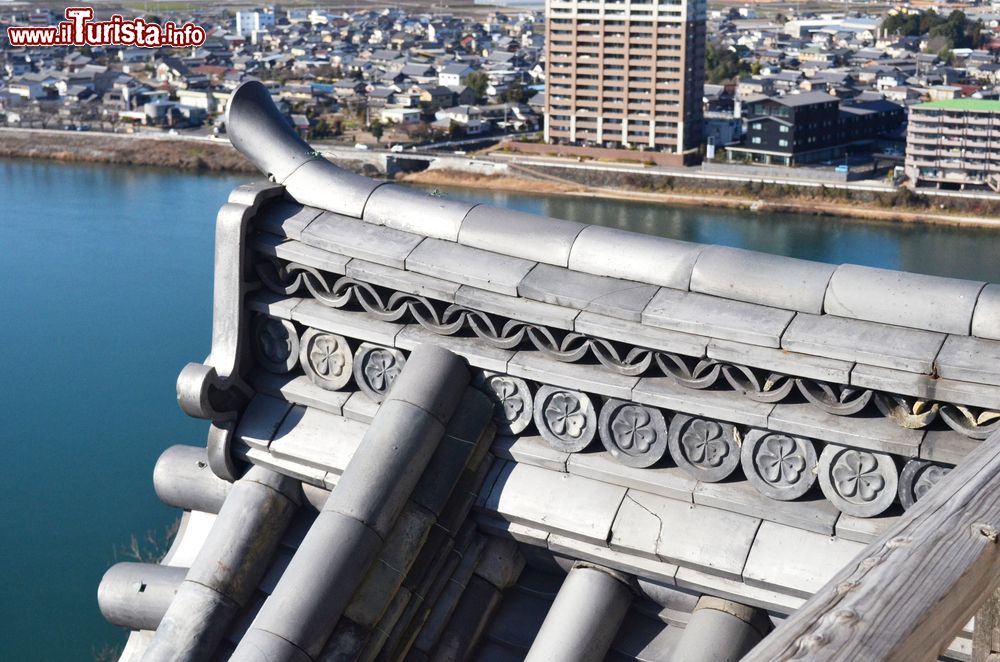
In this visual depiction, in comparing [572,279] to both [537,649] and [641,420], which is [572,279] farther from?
[537,649]

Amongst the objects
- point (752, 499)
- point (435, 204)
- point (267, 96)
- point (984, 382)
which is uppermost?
point (267, 96)

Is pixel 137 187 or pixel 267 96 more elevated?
pixel 267 96

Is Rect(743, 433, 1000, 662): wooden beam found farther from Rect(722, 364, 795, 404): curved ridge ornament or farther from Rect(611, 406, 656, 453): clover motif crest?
Rect(611, 406, 656, 453): clover motif crest

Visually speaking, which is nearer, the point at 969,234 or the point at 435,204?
the point at 435,204

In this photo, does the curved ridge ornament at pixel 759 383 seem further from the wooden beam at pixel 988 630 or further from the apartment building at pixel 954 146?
the apartment building at pixel 954 146

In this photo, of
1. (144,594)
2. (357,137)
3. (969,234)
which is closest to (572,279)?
(144,594)

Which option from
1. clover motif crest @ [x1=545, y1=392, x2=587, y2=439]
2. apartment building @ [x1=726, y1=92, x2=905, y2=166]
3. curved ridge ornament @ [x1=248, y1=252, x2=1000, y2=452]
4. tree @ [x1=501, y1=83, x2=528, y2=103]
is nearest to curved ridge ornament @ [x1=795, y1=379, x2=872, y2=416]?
curved ridge ornament @ [x1=248, y1=252, x2=1000, y2=452]
